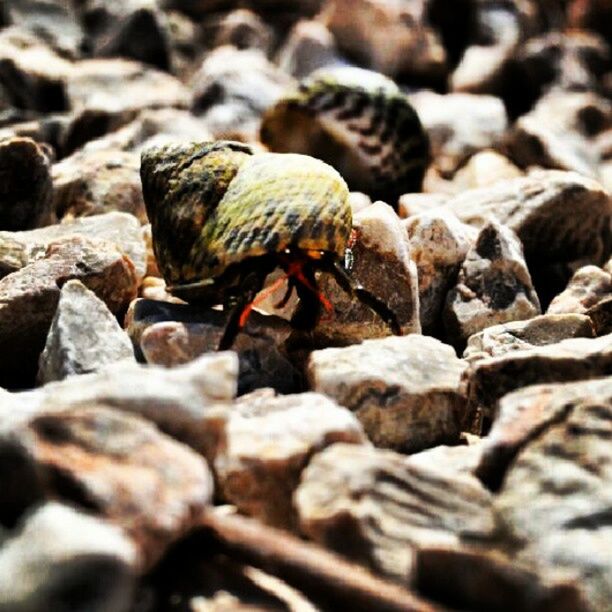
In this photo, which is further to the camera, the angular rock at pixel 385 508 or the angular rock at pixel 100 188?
the angular rock at pixel 100 188

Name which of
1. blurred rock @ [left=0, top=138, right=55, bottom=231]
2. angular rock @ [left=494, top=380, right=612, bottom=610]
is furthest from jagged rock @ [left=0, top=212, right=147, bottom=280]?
angular rock @ [left=494, top=380, right=612, bottom=610]

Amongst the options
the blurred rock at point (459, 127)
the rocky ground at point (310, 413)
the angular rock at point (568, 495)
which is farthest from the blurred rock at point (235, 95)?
the angular rock at point (568, 495)

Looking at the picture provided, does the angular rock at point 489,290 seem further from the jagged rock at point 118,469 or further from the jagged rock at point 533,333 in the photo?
the jagged rock at point 118,469

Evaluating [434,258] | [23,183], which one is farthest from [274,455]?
[23,183]

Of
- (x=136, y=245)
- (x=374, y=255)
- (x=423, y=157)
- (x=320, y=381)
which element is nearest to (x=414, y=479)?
(x=320, y=381)

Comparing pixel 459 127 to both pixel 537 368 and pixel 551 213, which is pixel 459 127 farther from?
pixel 537 368

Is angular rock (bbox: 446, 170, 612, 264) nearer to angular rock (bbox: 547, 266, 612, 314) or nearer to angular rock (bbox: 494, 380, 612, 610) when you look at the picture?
angular rock (bbox: 547, 266, 612, 314)
